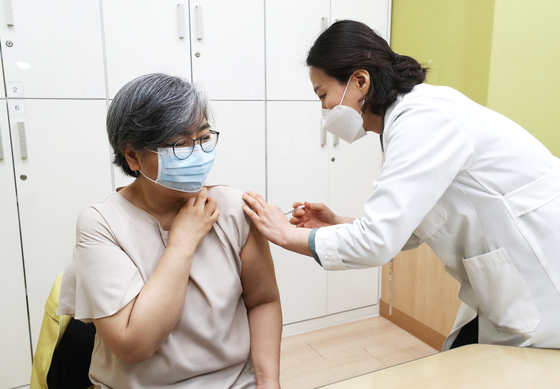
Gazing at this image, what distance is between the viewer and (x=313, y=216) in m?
1.56

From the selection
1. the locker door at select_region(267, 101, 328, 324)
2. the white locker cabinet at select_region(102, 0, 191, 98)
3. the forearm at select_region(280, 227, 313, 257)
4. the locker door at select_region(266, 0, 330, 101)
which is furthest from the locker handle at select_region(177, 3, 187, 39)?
the forearm at select_region(280, 227, 313, 257)

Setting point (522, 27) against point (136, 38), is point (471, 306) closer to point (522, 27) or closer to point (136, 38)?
point (522, 27)

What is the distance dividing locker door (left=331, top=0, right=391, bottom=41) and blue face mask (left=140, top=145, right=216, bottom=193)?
1935 millimetres

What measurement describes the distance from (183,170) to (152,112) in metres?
0.17

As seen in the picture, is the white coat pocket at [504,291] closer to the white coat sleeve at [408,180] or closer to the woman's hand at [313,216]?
the white coat sleeve at [408,180]

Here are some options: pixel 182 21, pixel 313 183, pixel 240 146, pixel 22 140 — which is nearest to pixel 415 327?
pixel 313 183

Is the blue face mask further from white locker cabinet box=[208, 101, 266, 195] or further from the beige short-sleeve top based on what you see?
white locker cabinet box=[208, 101, 266, 195]

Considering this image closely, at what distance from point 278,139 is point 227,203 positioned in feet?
4.81

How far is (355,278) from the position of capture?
3.07 meters

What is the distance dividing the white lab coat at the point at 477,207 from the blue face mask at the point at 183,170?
368mm

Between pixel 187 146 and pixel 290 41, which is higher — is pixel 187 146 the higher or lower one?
the lower one

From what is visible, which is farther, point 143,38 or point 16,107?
point 143,38

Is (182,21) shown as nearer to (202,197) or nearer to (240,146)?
(240,146)

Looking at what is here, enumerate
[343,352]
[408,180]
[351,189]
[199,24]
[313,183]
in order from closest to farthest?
[408,180], [199,24], [343,352], [313,183], [351,189]
